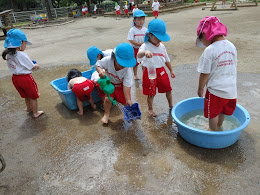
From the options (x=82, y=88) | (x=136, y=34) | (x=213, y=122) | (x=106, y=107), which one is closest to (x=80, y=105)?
(x=82, y=88)

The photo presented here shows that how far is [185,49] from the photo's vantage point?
6414 mm

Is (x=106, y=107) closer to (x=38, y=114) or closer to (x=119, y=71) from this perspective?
(x=119, y=71)

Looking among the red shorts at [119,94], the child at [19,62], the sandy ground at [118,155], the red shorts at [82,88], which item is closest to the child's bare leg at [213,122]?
the sandy ground at [118,155]

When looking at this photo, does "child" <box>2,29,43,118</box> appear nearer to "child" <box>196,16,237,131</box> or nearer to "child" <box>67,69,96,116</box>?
"child" <box>67,69,96,116</box>

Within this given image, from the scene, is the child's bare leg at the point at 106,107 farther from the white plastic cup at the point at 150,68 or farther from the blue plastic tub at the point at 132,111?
the white plastic cup at the point at 150,68

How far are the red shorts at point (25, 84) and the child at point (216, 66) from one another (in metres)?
2.52

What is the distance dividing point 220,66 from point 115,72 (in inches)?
53.2

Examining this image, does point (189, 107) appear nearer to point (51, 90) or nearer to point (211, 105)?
point (211, 105)

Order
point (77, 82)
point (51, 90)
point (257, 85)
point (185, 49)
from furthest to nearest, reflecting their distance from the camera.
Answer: point (185, 49) < point (51, 90) < point (257, 85) < point (77, 82)

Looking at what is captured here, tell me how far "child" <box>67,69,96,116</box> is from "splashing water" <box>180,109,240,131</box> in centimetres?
149

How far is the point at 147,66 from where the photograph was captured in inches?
115

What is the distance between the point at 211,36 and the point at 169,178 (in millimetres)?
1463

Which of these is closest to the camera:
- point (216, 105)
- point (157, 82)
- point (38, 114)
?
point (216, 105)

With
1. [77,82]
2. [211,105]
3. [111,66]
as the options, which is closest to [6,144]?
[77,82]
